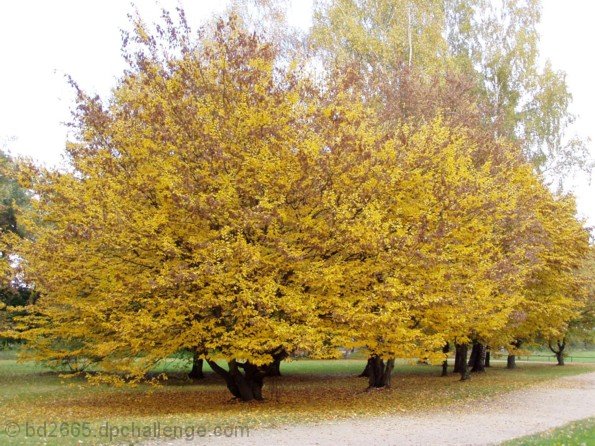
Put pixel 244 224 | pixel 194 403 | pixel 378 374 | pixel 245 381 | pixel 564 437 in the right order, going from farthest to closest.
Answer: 1. pixel 378 374
2. pixel 194 403
3. pixel 245 381
4. pixel 244 224
5. pixel 564 437

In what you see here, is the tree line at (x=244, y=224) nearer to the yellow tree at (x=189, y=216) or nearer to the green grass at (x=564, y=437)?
the yellow tree at (x=189, y=216)

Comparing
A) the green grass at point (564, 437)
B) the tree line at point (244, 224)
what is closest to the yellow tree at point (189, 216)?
the tree line at point (244, 224)

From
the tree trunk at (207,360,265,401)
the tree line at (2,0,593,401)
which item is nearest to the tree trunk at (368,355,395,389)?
the tree line at (2,0,593,401)

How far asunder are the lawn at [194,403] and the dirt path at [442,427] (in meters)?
1.05

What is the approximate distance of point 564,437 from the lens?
35.8ft

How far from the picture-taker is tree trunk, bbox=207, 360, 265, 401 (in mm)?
17469

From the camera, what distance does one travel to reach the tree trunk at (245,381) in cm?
1747

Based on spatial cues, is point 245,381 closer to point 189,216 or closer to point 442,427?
point 189,216

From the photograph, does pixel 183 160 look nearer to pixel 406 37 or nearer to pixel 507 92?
pixel 406 37

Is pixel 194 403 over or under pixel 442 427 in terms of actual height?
under

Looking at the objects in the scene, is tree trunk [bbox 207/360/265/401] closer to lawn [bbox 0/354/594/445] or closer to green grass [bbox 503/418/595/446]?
lawn [bbox 0/354/594/445]

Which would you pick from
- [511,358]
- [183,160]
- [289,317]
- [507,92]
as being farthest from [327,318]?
[511,358]

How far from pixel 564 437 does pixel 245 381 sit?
377 inches

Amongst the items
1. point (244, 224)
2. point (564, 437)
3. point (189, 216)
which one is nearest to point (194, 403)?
point (189, 216)
